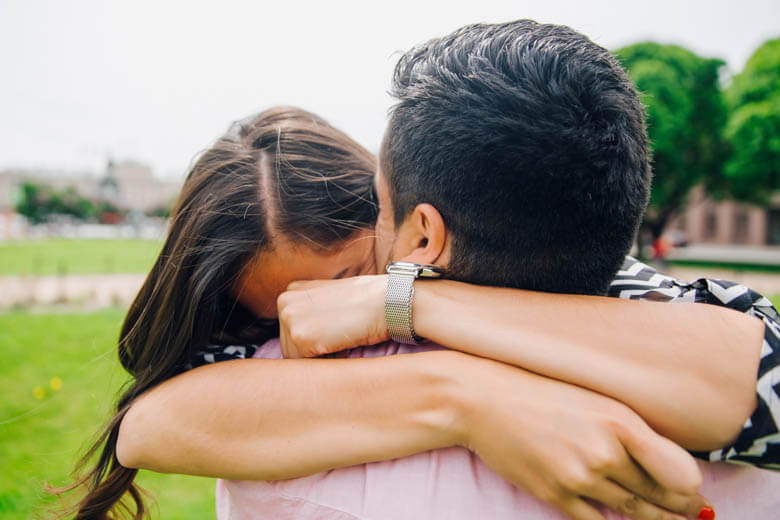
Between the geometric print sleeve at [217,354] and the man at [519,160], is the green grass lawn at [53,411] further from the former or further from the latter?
the man at [519,160]

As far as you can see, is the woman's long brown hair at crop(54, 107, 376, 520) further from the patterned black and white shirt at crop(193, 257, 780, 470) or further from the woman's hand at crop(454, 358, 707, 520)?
the woman's hand at crop(454, 358, 707, 520)

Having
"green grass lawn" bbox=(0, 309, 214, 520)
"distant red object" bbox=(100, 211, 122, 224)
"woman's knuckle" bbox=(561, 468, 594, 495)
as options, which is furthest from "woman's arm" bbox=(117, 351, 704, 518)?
"distant red object" bbox=(100, 211, 122, 224)

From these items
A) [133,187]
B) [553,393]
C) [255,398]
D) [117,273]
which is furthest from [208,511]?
[133,187]

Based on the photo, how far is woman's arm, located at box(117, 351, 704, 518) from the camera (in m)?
1.21

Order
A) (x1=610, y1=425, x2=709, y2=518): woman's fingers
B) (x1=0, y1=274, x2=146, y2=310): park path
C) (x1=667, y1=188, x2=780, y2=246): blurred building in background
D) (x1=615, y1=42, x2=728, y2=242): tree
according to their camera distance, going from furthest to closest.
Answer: (x1=667, y1=188, x2=780, y2=246): blurred building in background
(x1=615, y1=42, x2=728, y2=242): tree
(x1=0, y1=274, x2=146, y2=310): park path
(x1=610, y1=425, x2=709, y2=518): woman's fingers

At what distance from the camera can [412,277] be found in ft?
5.09

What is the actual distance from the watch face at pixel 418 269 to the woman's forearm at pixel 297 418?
243 millimetres

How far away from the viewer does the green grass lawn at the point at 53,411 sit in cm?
436

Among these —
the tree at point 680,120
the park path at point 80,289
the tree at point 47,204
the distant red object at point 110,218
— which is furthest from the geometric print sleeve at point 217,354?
the distant red object at point 110,218

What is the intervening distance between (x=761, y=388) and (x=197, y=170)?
6.61 feet

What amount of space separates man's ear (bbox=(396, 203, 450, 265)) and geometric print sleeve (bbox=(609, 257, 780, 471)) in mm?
579

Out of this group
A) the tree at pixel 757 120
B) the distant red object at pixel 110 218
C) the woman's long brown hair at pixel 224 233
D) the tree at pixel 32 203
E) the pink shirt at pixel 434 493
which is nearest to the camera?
the pink shirt at pixel 434 493

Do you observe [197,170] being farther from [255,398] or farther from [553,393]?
Result: [553,393]

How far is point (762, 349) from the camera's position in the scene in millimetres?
1305
